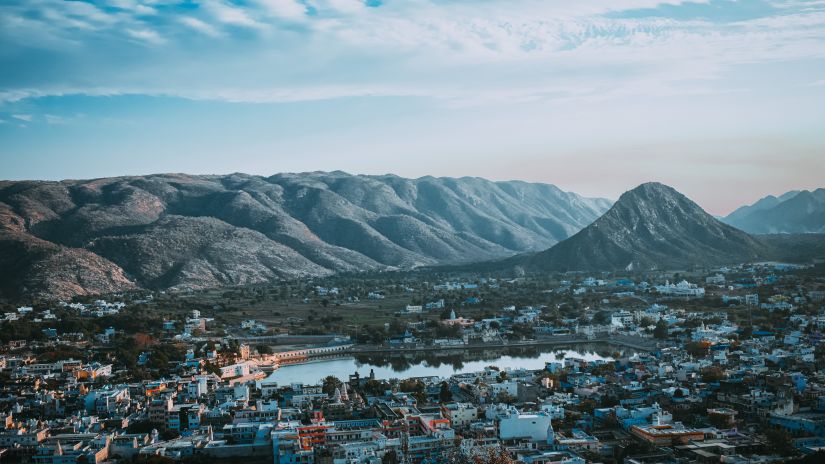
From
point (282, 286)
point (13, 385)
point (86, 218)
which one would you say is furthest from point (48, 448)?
point (86, 218)

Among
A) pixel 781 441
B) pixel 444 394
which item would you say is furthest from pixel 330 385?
pixel 781 441

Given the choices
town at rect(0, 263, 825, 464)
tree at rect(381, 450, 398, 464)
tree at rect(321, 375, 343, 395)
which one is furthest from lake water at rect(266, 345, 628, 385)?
tree at rect(381, 450, 398, 464)

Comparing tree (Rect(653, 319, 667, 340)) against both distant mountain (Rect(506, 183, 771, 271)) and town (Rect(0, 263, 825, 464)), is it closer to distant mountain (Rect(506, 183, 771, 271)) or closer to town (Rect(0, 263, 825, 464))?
town (Rect(0, 263, 825, 464))

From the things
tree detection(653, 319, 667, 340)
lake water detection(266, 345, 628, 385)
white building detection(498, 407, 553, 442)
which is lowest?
lake water detection(266, 345, 628, 385)

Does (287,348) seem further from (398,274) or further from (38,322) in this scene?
(398,274)

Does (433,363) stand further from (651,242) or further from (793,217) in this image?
(793,217)
